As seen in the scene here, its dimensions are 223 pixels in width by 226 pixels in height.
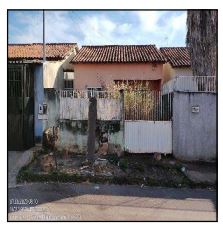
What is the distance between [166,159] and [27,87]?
15.6 ft

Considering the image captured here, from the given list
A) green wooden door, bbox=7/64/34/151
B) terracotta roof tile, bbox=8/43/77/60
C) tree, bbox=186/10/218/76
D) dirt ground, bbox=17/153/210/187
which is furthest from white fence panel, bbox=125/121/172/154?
terracotta roof tile, bbox=8/43/77/60

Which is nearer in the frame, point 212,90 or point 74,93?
point 212,90

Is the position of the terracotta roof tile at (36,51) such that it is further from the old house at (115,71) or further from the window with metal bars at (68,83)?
the old house at (115,71)

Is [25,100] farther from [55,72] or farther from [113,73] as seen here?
[113,73]

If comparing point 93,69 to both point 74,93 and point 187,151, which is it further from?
point 187,151

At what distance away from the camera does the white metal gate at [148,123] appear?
396 inches

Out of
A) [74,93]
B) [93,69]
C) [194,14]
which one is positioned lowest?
[74,93]

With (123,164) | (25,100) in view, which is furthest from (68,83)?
(123,164)

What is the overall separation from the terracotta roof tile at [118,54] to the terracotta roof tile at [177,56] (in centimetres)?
91

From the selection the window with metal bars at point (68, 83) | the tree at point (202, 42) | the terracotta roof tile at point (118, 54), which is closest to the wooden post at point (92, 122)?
the tree at point (202, 42)

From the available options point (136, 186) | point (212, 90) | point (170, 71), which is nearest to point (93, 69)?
point (170, 71)

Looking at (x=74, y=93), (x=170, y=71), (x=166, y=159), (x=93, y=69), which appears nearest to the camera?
(x=166, y=159)

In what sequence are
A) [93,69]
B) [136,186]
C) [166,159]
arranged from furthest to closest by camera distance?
[93,69]
[166,159]
[136,186]

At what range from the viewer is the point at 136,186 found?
8.40m
